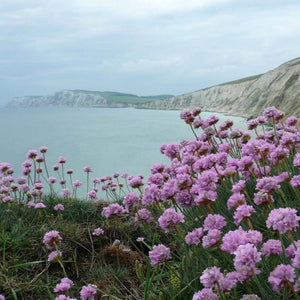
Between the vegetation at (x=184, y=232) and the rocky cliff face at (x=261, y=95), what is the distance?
2459 cm

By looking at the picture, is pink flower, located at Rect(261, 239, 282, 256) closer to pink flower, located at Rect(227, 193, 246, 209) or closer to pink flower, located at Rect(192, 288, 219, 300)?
pink flower, located at Rect(192, 288, 219, 300)

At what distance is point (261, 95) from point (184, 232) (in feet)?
157

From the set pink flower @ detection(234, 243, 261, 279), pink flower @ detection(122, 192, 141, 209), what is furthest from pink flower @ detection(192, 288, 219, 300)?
pink flower @ detection(122, 192, 141, 209)

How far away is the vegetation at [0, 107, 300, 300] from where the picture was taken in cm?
189

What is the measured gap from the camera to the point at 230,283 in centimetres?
177

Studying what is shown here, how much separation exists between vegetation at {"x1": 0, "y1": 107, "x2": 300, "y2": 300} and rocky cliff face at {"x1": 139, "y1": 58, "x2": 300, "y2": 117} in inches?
968

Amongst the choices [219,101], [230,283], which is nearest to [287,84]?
[219,101]

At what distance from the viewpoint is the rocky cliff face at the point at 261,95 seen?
38656 mm

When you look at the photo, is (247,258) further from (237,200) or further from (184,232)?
(184,232)

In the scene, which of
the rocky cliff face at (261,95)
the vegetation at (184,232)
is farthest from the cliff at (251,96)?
the vegetation at (184,232)

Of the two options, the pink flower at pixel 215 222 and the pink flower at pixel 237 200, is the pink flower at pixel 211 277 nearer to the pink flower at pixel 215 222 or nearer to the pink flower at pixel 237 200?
the pink flower at pixel 215 222

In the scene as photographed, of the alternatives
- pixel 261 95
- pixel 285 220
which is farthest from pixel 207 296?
pixel 261 95

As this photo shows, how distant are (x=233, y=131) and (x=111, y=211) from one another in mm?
1675

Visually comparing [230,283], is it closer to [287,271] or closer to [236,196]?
[287,271]
